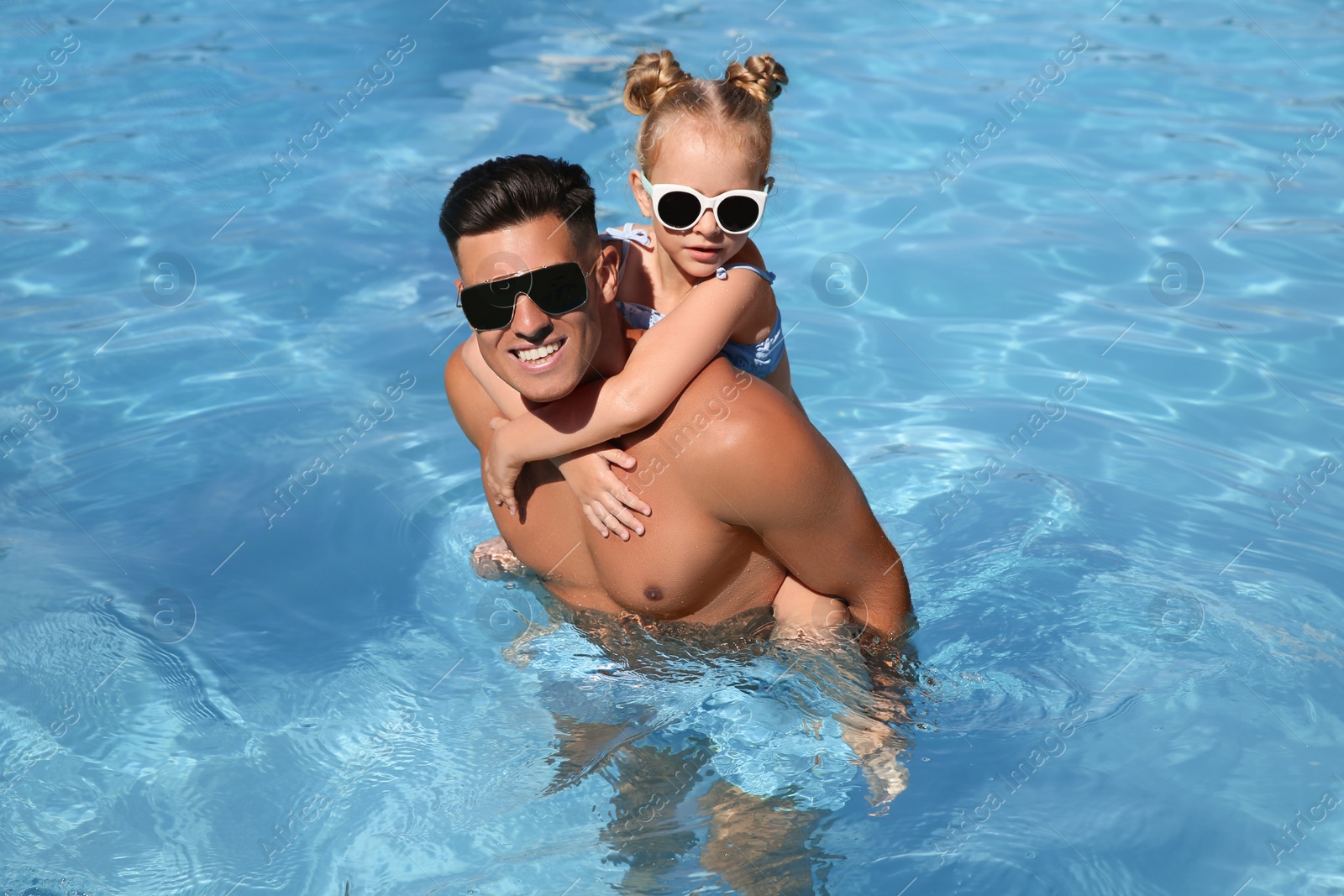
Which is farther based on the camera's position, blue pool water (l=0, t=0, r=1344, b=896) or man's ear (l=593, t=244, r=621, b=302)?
blue pool water (l=0, t=0, r=1344, b=896)

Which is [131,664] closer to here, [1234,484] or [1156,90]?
[1234,484]

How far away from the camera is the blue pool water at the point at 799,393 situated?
115 inches

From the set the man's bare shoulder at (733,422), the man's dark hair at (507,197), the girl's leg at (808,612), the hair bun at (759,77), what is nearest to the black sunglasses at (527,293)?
the man's dark hair at (507,197)

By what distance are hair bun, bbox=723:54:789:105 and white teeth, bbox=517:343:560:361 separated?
2.81 feet

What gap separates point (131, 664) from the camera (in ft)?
11.4

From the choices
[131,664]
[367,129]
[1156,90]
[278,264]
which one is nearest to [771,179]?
[131,664]

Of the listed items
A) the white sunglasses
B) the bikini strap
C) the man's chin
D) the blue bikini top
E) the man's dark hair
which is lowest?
the blue bikini top

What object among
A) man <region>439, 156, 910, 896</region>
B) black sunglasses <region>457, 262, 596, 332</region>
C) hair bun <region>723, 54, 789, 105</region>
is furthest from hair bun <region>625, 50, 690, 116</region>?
black sunglasses <region>457, 262, 596, 332</region>

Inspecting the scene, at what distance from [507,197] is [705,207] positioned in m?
0.51

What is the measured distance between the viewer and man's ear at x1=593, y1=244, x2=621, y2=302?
8.96 feet

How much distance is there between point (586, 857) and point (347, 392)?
3235mm

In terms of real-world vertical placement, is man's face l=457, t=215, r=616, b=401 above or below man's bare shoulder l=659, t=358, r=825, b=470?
above

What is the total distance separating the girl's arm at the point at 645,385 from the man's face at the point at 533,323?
0.29 ft

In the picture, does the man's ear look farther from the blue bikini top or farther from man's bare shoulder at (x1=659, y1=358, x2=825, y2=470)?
man's bare shoulder at (x1=659, y1=358, x2=825, y2=470)
